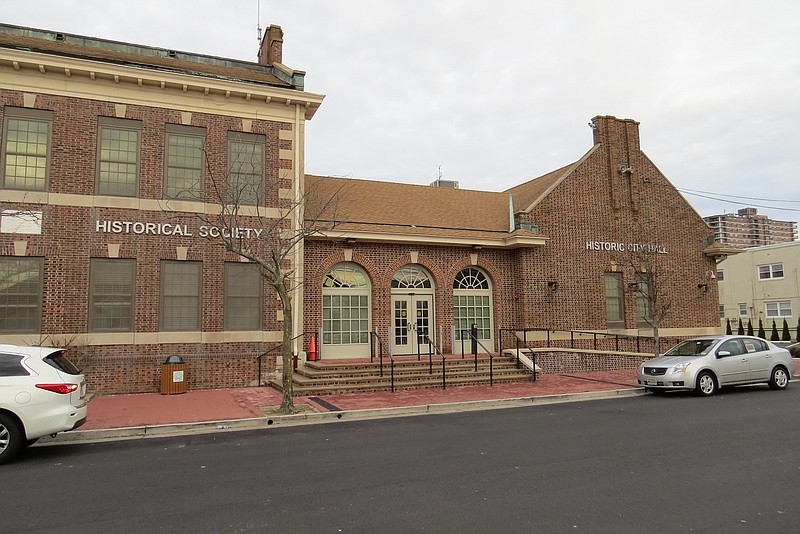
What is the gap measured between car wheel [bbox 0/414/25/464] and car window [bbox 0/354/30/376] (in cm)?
57

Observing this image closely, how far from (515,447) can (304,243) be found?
386 inches

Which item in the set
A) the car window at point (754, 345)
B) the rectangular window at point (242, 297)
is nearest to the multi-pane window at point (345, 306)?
the rectangular window at point (242, 297)

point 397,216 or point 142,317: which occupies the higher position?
point 397,216

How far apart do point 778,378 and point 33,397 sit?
15742mm

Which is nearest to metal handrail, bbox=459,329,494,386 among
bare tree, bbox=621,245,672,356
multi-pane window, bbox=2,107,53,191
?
bare tree, bbox=621,245,672,356

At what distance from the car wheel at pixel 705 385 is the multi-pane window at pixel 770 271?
2893cm

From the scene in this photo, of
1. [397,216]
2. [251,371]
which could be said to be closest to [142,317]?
[251,371]

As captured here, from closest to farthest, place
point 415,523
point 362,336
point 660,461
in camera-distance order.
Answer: point 415,523 → point 660,461 → point 362,336

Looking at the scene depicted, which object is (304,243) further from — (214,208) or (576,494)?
(576,494)

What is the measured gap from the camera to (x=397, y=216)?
18.4 metres

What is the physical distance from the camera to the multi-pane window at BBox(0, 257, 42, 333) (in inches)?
508

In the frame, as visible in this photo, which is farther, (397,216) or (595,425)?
(397,216)

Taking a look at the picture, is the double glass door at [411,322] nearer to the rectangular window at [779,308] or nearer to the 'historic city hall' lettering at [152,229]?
the 'historic city hall' lettering at [152,229]

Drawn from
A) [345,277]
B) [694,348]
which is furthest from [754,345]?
[345,277]
